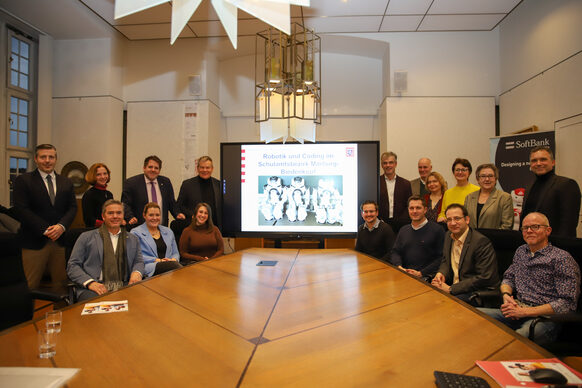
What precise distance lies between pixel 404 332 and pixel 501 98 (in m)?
5.31

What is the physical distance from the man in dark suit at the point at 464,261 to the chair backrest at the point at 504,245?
12cm

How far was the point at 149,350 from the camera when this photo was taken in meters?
1.19

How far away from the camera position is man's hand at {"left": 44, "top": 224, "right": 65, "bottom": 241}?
3.17 m

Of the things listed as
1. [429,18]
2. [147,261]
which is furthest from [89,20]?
[429,18]

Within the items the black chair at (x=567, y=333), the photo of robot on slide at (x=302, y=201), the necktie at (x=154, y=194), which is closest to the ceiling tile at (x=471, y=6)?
the photo of robot on slide at (x=302, y=201)

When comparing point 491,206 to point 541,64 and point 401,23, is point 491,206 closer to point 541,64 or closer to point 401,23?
point 541,64

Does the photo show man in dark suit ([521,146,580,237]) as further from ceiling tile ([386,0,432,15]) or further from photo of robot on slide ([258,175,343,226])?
ceiling tile ([386,0,432,15])

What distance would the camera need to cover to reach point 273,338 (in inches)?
51.7

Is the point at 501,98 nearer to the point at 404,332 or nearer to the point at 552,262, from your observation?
the point at 552,262

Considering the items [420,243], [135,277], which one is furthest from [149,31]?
[420,243]

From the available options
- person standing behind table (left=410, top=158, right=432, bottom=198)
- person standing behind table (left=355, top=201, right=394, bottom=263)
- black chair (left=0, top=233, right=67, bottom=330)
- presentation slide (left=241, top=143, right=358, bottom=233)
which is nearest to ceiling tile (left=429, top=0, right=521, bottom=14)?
person standing behind table (left=410, top=158, right=432, bottom=198)

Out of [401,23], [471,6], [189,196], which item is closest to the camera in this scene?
[189,196]

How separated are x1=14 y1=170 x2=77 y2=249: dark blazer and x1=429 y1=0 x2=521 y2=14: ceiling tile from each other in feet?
15.6

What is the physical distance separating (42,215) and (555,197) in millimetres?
4010
